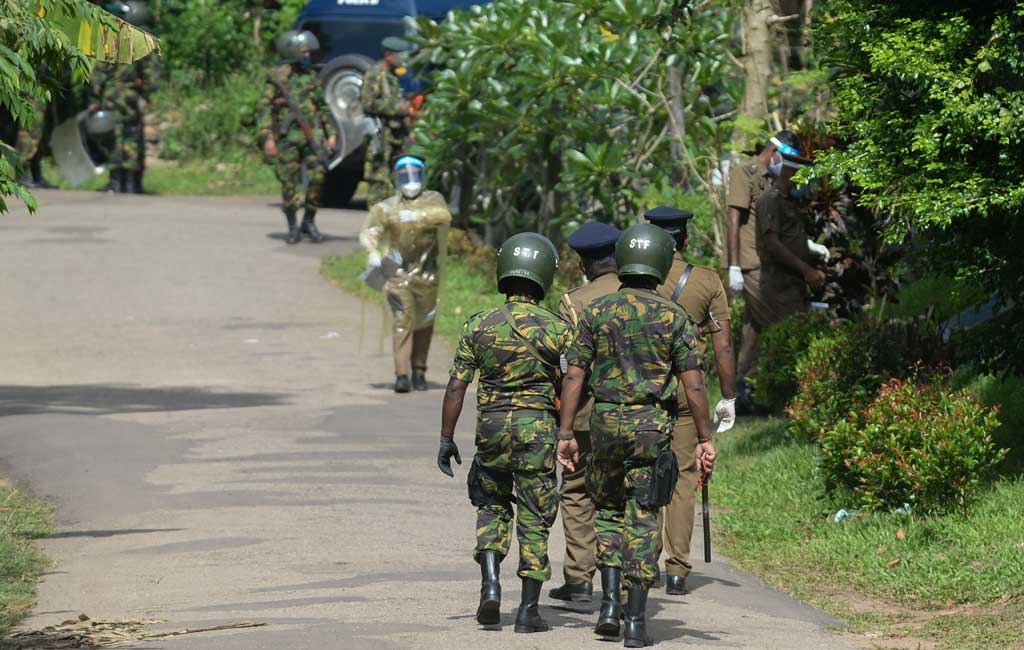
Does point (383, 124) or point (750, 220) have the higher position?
point (750, 220)

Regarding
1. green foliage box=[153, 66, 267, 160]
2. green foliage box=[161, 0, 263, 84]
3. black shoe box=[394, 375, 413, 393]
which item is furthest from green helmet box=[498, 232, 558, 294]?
green foliage box=[161, 0, 263, 84]

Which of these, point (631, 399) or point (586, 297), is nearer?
point (631, 399)

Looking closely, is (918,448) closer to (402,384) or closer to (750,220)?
(750,220)

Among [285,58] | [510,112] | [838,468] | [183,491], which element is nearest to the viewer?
[838,468]

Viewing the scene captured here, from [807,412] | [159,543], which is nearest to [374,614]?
[159,543]

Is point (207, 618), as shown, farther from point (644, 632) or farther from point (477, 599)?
point (644, 632)

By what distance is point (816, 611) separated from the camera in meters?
8.32

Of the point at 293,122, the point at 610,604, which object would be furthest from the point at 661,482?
the point at 293,122

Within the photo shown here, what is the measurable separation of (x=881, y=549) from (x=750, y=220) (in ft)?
12.9

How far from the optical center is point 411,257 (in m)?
14.5

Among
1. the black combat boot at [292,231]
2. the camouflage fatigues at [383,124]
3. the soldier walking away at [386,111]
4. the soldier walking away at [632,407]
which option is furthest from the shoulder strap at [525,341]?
the black combat boot at [292,231]

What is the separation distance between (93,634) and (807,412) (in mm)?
5092

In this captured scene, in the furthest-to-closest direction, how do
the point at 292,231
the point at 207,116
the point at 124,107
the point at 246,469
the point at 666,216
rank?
the point at 207,116
the point at 124,107
the point at 292,231
the point at 246,469
the point at 666,216

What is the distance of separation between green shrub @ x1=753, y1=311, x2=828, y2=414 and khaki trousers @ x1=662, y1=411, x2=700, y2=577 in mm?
3442
